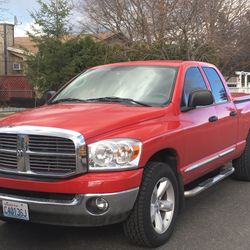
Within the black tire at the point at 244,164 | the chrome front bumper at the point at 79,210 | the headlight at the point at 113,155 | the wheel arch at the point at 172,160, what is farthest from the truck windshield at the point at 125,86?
the black tire at the point at 244,164

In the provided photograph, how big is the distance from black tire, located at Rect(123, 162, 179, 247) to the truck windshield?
3.06 feet

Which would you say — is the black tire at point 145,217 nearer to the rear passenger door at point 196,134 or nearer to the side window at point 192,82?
the rear passenger door at point 196,134

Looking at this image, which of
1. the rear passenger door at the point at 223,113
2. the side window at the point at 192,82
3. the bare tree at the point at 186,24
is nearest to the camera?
the side window at the point at 192,82

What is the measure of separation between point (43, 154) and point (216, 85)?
3228mm

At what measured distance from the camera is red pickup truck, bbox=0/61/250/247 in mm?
4281

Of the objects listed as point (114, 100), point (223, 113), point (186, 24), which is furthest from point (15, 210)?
point (186, 24)

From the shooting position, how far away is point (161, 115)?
5.06 m

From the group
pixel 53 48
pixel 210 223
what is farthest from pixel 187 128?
pixel 53 48

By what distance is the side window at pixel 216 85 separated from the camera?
21.8 feet

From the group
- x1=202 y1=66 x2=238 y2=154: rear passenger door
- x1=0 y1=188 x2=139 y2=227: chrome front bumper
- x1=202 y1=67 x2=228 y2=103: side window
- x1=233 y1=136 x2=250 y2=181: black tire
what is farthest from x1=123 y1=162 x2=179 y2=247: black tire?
x1=233 y1=136 x2=250 y2=181: black tire

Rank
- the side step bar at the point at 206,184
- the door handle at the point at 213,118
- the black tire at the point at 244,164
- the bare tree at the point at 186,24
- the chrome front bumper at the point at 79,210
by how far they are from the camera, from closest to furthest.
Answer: the chrome front bumper at the point at 79,210 → the side step bar at the point at 206,184 → the door handle at the point at 213,118 → the black tire at the point at 244,164 → the bare tree at the point at 186,24

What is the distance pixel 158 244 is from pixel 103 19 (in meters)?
20.7

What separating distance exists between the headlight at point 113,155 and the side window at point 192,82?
1341 millimetres

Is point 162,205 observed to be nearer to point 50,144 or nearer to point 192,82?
point 50,144
